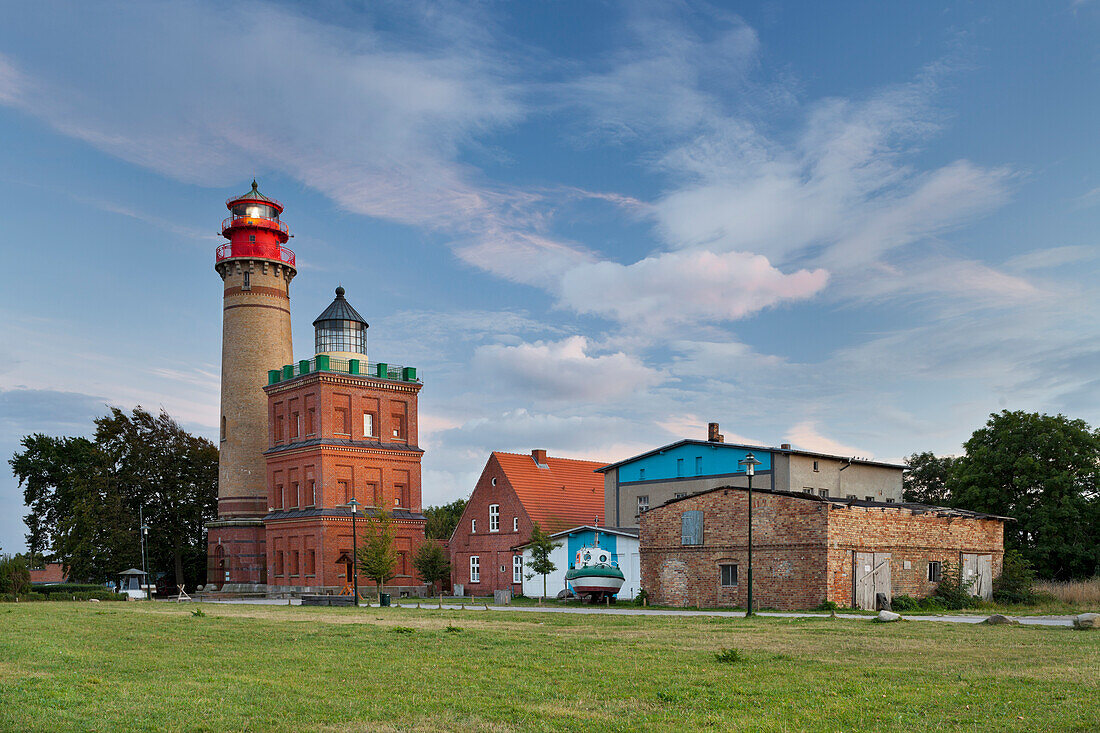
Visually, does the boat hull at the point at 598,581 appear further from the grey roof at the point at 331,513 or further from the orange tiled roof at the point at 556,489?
the grey roof at the point at 331,513

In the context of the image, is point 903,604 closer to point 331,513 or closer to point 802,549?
point 802,549

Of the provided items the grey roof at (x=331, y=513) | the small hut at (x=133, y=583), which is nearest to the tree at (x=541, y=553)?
the grey roof at (x=331, y=513)

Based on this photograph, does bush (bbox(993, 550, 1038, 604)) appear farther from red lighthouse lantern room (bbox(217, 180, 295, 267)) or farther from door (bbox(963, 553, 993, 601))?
red lighthouse lantern room (bbox(217, 180, 295, 267))

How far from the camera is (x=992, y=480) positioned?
46438mm

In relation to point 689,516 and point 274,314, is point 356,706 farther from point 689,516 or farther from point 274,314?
point 274,314

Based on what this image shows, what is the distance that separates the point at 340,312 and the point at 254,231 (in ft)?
26.7

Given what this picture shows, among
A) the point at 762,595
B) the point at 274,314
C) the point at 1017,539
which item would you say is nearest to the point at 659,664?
the point at 762,595

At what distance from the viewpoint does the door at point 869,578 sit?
101 feet

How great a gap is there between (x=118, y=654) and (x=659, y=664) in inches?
381

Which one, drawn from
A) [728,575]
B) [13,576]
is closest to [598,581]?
[728,575]

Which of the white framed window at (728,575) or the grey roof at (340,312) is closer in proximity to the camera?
the white framed window at (728,575)

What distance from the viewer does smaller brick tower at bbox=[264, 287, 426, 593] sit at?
53656mm

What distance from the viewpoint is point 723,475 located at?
43094 mm

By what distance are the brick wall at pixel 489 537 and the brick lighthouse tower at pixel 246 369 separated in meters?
15.6
